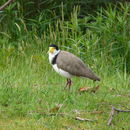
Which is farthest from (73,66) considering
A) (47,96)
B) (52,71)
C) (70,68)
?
(52,71)

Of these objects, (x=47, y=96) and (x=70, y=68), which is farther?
(x=70, y=68)

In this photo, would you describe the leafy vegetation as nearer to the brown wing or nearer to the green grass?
the green grass

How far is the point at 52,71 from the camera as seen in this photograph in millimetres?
7934

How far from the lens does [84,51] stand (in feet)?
28.7

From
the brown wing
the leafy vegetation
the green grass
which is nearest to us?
the green grass

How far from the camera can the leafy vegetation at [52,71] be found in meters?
5.03

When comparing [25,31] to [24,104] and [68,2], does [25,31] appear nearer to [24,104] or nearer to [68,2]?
[68,2]

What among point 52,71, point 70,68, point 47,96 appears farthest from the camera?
point 52,71

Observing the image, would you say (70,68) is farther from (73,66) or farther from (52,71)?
(52,71)

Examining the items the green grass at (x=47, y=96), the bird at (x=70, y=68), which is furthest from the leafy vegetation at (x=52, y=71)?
the bird at (x=70, y=68)

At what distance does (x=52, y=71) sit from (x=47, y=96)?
6.90ft

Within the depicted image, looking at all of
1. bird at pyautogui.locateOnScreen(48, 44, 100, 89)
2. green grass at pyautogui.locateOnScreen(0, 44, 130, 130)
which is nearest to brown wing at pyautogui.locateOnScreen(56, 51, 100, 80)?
bird at pyautogui.locateOnScreen(48, 44, 100, 89)

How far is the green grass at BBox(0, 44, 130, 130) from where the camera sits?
4.83 meters

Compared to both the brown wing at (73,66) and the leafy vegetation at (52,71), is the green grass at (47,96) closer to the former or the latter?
the leafy vegetation at (52,71)
